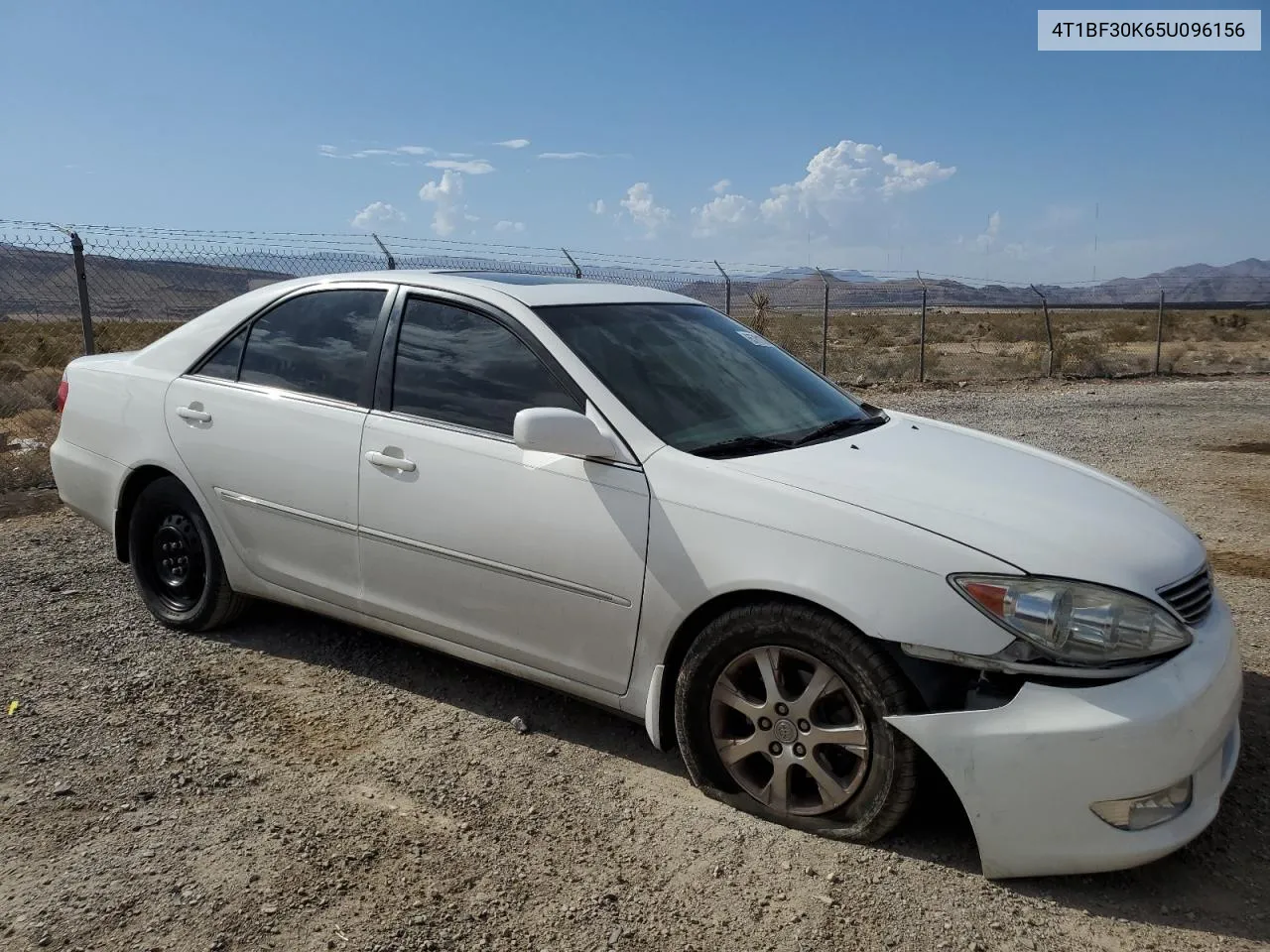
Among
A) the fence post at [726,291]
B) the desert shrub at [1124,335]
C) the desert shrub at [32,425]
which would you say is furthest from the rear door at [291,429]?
the desert shrub at [1124,335]

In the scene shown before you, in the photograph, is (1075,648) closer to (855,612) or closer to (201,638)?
(855,612)

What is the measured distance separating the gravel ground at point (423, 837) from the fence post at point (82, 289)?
4395 millimetres

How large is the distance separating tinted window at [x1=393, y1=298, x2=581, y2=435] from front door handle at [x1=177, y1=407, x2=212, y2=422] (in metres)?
0.99

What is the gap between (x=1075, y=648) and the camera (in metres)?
2.42

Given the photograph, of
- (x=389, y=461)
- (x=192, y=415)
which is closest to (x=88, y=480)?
(x=192, y=415)

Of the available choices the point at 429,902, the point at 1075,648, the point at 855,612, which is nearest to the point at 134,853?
the point at 429,902

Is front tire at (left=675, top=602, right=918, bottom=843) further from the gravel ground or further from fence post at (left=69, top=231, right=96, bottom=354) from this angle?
fence post at (left=69, top=231, right=96, bottom=354)

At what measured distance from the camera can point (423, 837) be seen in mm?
2820

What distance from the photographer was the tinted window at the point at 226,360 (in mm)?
4035

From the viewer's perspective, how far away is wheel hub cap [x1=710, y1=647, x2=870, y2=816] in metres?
2.67

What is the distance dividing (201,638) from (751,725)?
2.72m

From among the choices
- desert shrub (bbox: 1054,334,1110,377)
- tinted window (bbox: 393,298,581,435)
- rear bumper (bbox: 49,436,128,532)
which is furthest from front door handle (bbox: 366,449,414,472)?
desert shrub (bbox: 1054,334,1110,377)

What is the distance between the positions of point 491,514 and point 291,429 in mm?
1047

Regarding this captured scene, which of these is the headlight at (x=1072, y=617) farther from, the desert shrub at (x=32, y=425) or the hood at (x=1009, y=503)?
the desert shrub at (x=32, y=425)
